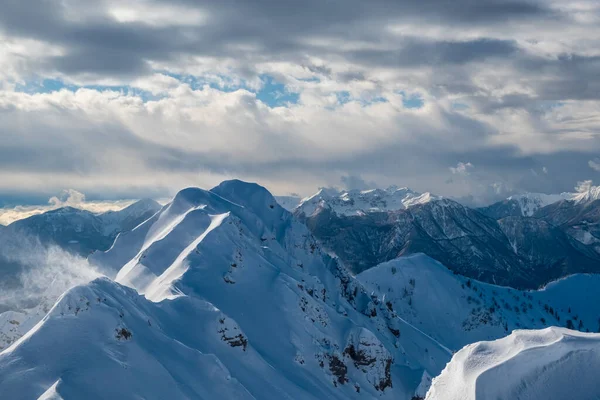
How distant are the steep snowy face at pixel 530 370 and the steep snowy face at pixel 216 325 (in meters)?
48.8

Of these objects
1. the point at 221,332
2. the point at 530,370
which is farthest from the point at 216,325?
the point at 530,370

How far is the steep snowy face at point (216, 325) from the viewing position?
75.7m

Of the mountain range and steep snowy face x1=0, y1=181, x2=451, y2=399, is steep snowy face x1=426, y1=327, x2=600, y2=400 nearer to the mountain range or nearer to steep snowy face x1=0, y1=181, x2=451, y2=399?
the mountain range

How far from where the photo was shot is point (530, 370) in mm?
30906

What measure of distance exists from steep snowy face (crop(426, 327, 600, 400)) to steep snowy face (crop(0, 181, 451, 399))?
48.8 meters

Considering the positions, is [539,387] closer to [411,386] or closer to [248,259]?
[248,259]

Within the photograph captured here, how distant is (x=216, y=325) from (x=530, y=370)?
83.0 metres

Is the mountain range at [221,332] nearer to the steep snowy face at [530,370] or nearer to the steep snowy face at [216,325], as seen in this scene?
the steep snowy face at [530,370]

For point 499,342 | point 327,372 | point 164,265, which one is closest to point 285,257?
point 164,265

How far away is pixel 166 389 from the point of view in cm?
7781

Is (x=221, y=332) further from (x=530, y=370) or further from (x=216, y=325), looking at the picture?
(x=530, y=370)

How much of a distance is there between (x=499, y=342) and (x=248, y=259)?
109 m

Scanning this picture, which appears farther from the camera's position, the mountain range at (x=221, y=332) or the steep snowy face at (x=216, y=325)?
the steep snowy face at (x=216, y=325)

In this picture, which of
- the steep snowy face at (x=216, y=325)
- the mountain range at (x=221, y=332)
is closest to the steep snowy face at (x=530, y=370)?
the mountain range at (x=221, y=332)
